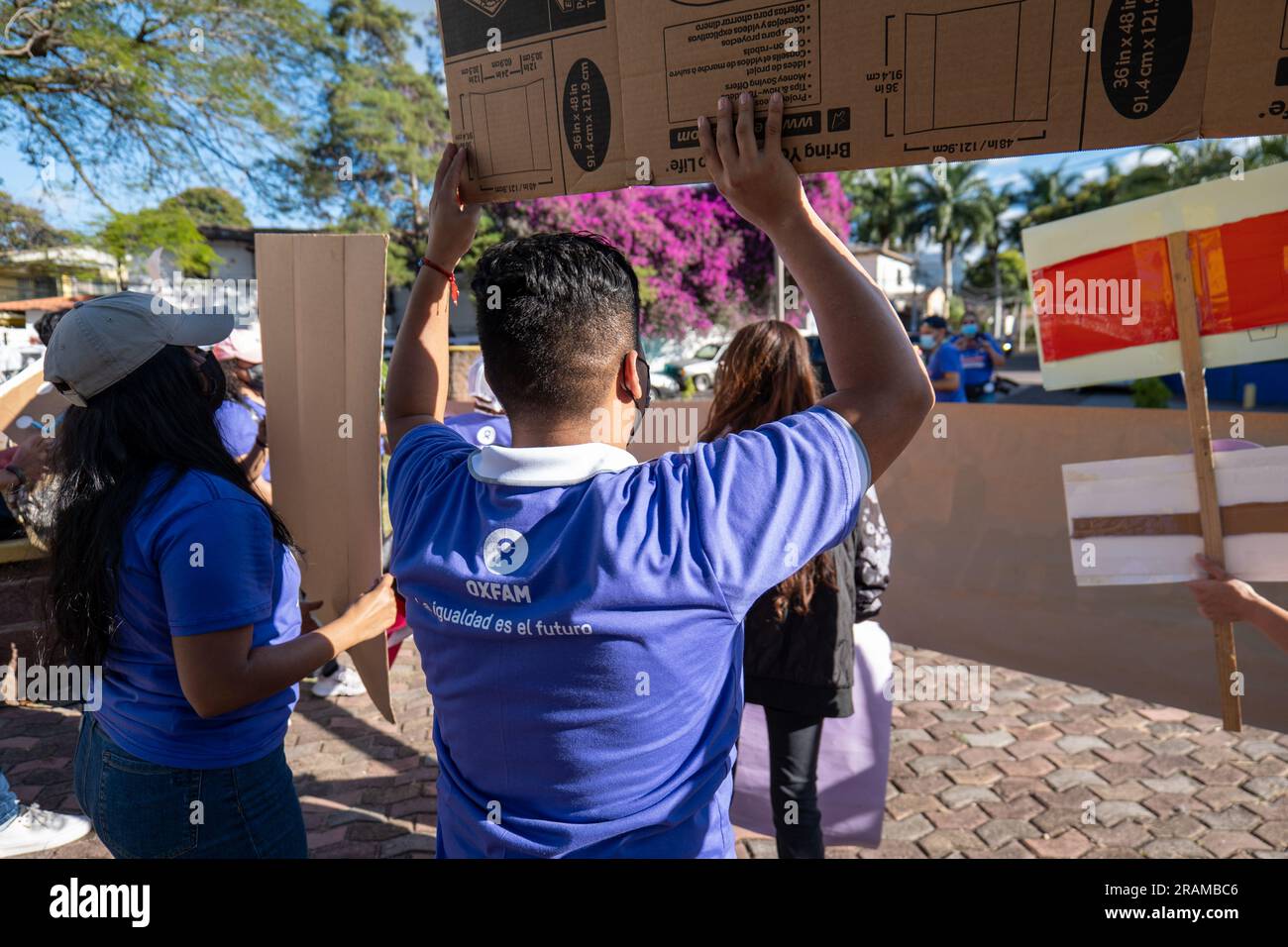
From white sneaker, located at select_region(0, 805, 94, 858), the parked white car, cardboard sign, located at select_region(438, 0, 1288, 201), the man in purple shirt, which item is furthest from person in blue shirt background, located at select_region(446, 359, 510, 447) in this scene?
the parked white car

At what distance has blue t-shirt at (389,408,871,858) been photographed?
3.77 ft

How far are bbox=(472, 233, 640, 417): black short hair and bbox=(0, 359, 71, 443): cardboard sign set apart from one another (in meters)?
2.91

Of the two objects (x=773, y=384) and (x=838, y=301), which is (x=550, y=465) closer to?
(x=838, y=301)

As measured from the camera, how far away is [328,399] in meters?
2.08

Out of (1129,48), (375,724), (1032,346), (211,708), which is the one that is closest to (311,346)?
(211,708)

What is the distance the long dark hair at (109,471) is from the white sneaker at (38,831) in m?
2.34

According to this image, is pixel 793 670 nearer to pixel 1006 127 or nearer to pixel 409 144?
pixel 1006 127

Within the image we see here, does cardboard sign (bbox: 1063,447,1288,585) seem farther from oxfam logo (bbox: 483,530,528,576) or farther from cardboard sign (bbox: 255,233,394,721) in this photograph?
cardboard sign (bbox: 255,233,394,721)

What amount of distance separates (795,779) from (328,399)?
1896 millimetres

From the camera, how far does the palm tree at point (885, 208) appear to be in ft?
184

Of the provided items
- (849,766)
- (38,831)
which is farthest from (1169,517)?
(38,831)

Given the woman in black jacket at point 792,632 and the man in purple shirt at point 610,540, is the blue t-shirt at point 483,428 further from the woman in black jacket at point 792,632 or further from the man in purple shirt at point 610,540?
the man in purple shirt at point 610,540

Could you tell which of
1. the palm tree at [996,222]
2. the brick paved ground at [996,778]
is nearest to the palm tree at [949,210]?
the palm tree at [996,222]

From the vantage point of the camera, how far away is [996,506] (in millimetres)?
4734
